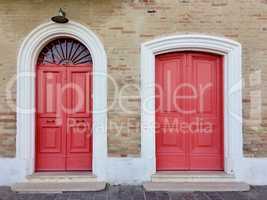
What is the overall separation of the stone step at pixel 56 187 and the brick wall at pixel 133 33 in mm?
768

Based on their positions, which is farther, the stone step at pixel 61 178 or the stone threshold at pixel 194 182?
the stone step at pixel 61 178

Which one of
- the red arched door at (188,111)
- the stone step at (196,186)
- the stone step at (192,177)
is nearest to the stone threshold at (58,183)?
the stone step at (196,186)

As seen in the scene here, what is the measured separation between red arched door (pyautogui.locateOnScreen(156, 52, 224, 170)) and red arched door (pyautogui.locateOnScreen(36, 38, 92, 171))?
4.98ft

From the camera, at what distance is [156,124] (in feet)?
19.0

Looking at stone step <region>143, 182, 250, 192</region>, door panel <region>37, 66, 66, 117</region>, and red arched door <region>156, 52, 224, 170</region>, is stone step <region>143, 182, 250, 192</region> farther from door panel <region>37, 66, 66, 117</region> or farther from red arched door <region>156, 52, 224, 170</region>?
door panel <region>37, 66, 66, 117</region>

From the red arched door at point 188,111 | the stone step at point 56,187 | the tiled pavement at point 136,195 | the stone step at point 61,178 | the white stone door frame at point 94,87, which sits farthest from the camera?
the red arched door at point 188,111

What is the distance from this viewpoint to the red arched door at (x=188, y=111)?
19.0 ft

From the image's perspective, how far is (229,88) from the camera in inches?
221

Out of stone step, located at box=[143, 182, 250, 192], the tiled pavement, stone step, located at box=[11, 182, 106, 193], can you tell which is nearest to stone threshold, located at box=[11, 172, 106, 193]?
stone step, located at box=[11, 182, 106, 193]

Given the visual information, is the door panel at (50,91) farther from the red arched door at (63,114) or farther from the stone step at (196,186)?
the stone step at (196,186)

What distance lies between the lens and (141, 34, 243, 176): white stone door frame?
18.2 feet

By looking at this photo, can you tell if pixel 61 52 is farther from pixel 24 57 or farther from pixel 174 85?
pixel 174 85

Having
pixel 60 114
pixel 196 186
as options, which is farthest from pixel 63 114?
pixel 196 186

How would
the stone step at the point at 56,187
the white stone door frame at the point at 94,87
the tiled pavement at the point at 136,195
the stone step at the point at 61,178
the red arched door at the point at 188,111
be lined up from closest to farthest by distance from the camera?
the tiled pavement at the point at 136,195
the stone step at the point at 56,187
the stone step at the point at 61,178
the white stone door frame at the point at 94,87
the red arched door at the point at 188,111
